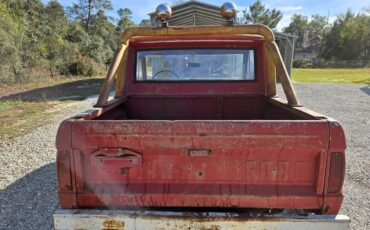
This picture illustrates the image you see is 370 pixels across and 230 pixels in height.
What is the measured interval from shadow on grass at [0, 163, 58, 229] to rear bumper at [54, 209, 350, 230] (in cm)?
161

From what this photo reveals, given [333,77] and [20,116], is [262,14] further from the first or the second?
[20,116]

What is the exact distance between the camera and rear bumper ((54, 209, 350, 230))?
184cm

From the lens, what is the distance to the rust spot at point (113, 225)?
188 centimetres

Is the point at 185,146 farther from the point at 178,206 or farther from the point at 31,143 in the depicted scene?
the point at 31,143

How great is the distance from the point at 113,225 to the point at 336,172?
4.90ft

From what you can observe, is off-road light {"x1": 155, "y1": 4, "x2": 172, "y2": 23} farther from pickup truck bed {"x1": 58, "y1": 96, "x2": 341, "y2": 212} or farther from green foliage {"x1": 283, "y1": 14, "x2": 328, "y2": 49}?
green foliage {"x1": 283, "y1": 14, "x2": 328, "y2": 49}

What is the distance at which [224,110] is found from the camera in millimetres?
3615

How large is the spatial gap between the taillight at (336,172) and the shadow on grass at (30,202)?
2862 millimetres

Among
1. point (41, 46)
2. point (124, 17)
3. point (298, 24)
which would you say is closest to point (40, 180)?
point (41, 46)

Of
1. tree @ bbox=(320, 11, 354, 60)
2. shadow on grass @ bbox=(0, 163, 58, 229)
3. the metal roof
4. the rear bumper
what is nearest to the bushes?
the metal roof

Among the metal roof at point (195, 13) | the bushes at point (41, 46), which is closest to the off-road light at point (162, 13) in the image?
the metal roof at point (195, 13)

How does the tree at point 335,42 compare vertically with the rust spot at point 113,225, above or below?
above

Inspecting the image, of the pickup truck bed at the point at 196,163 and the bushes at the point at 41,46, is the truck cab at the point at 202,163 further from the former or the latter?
the bushes at the point at 41,46

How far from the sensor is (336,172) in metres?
1.88
